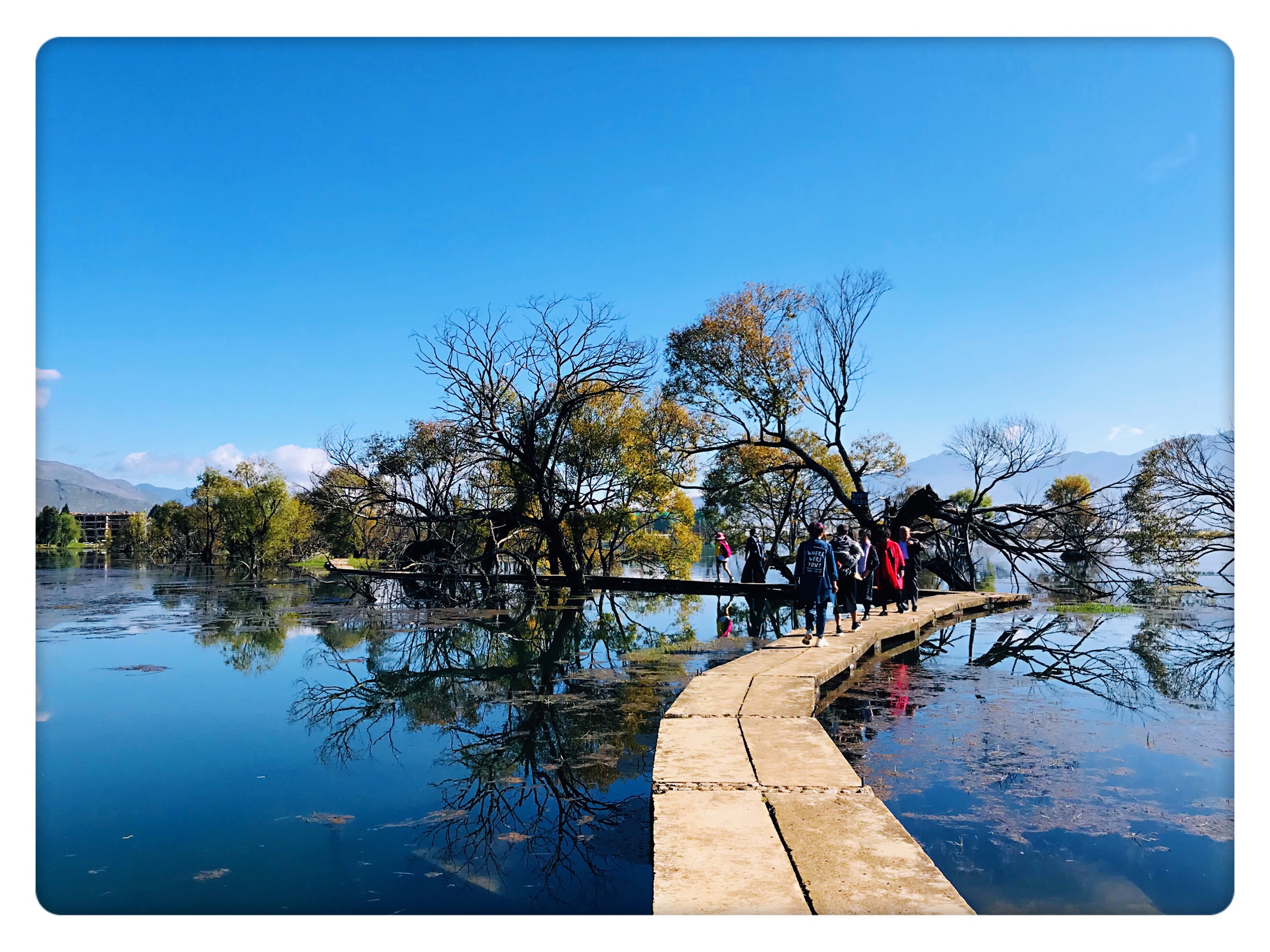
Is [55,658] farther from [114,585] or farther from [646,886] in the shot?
[114,585]

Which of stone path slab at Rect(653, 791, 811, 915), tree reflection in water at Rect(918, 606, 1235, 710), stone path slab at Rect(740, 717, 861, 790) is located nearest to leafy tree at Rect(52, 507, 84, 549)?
tree reflection in water at Rect(918, 606, 1235, 710)

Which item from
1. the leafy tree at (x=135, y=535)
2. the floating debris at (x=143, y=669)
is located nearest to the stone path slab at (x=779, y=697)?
the floating debris at (x=143, y=669)

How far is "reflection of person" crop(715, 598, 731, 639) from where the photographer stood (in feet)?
44.2

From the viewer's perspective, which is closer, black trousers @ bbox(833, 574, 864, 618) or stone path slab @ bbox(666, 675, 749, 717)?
stone path slab @ bbox(666, 675, 749, 717)

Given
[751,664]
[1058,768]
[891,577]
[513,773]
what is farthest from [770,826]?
[891,577]

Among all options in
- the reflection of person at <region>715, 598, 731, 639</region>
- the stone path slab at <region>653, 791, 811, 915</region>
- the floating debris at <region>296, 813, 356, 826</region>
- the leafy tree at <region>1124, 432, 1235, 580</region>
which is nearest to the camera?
the stone path slab at <region>653, 791, 811, 915</region>

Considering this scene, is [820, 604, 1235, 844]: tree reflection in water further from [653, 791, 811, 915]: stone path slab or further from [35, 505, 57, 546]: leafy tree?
[35, 505, 57, 546]: leafy tree

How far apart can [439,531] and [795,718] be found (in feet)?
56.8

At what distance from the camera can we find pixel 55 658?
10852 mm

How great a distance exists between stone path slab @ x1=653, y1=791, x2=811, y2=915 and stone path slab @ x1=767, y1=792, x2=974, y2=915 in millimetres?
92

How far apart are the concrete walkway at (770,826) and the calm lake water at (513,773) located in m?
0.38

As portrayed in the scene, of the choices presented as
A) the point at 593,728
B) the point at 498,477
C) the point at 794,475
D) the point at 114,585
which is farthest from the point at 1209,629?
the point at 114,585

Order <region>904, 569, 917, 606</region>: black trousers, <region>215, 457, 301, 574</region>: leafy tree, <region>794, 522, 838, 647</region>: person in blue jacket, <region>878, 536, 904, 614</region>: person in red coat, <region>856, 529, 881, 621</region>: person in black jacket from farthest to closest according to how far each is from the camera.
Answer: <region>215, 457, 301, 574</region>: leafy tree, <region>904, 569, 917, 606</region>: black trousers, <region>878, 536, 904, 614</region>: person in red coat, <region>856, 529, 881, 621</region>: person in black jacket, <region>794, 522, 838, 647</region>: person in blue jacket

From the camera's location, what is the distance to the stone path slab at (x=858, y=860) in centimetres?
317
